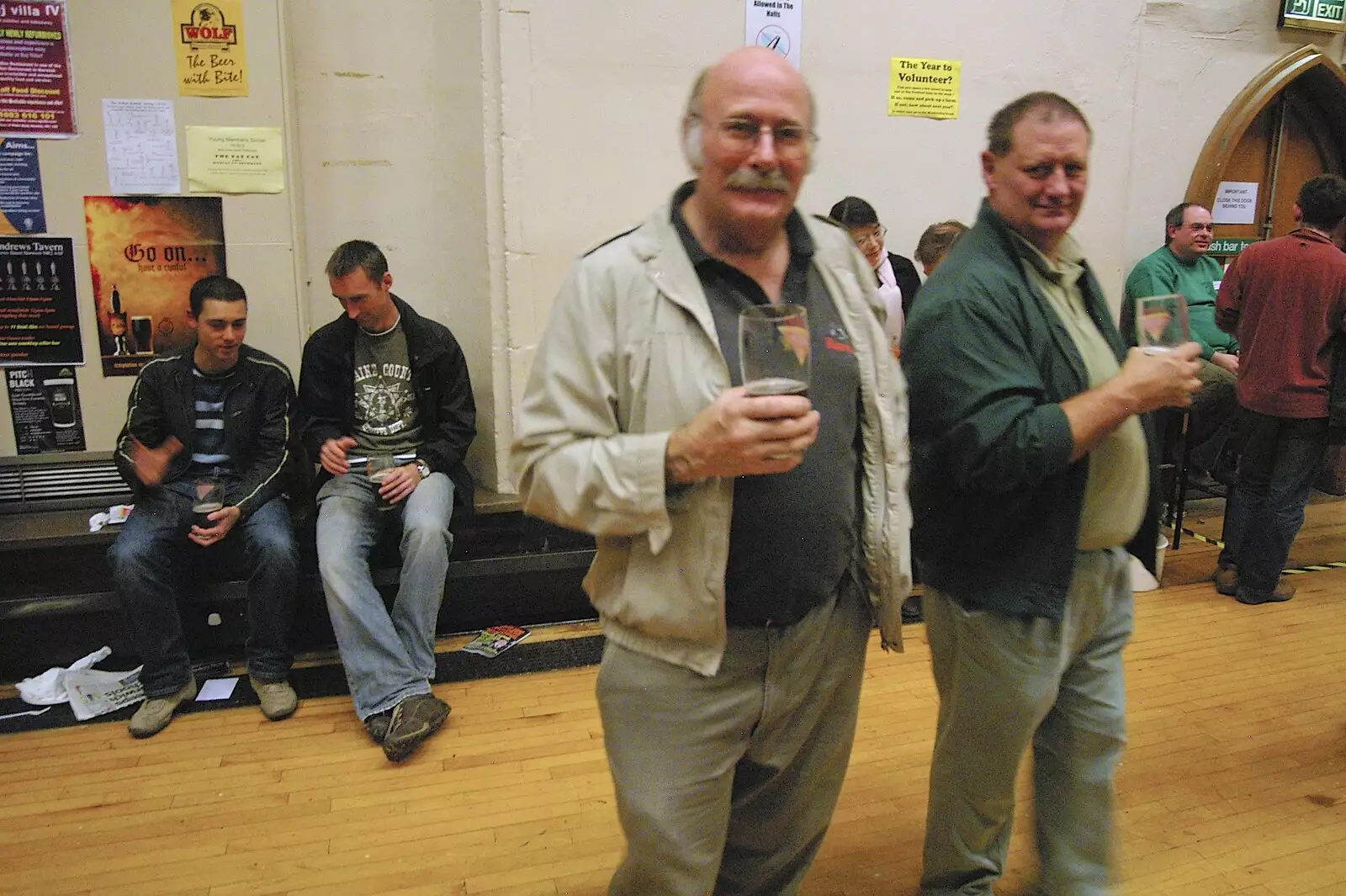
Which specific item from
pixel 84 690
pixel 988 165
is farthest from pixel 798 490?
pixel 84 690

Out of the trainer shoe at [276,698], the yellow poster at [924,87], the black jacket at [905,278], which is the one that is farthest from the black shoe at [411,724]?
the yellow poster at [924,87]

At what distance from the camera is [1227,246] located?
202 inches

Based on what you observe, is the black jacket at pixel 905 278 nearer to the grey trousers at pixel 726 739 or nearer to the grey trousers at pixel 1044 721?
the grey trousers at pixel 1044 721

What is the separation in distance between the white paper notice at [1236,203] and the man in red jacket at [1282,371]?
3.99 ft

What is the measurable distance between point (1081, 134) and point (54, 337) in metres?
3.44

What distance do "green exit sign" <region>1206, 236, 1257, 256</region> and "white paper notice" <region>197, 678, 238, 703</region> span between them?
203 inches

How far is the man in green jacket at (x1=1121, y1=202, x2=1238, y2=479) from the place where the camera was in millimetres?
4379

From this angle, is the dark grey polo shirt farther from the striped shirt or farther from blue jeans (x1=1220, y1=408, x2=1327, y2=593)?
blue jeans (x1=1220, y1=408, x2=1327, y2=593)

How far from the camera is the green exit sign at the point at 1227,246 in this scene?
16.8 ft

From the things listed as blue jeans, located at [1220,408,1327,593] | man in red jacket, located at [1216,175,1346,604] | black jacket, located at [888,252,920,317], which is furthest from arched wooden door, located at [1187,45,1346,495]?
black jacket, located at [888,252,920,317]

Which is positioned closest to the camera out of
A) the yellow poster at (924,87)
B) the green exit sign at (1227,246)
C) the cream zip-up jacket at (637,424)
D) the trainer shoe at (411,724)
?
the cream zip-up jacket at (637,424)

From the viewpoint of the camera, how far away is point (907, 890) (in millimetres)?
2160

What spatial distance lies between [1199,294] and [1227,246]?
82 cm

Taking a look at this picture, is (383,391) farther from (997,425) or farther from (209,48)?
(997,425)
